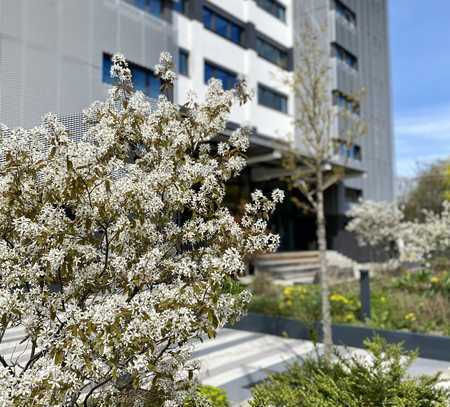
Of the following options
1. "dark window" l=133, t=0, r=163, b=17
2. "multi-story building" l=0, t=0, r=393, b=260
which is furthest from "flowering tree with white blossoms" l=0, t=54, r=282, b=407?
"dark window" l=133, t=0, r=163, b=17

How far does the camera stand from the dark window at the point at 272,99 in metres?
24.2

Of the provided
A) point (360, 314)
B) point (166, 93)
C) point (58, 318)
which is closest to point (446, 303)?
point (360, 314)

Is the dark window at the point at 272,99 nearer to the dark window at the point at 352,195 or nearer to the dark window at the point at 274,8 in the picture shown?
the dark window at the point at 274,8

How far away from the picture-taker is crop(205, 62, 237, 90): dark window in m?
20.8

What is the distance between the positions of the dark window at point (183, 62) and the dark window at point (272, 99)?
5535 mm

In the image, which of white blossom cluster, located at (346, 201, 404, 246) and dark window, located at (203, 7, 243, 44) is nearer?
dark window, located at (203, 7, 243, 44)

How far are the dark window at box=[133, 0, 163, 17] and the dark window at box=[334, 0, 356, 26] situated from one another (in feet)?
49.4

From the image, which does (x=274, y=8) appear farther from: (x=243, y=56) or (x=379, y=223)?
(x=379, y=223)

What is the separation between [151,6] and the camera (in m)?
17.1

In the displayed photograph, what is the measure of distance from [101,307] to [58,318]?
50cm

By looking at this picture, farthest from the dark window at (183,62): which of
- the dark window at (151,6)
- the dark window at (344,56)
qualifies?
the dark window at (344,56)

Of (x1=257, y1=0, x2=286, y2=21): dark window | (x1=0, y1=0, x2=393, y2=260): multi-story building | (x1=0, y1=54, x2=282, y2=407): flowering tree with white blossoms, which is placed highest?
(x1=257, y1=0, x2=286, y2=21): dark window

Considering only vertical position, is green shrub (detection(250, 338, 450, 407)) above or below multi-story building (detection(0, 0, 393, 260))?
below

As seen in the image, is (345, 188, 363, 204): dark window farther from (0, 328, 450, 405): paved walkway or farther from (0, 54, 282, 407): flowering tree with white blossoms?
(0, 54, 282, 407): flowering tree with white blossoms
